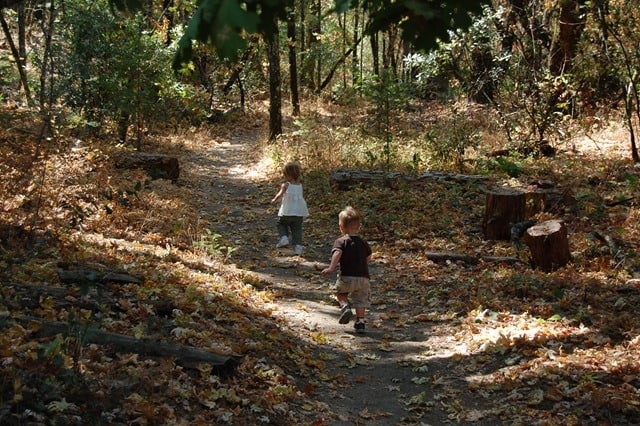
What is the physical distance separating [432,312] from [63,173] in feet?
19.8

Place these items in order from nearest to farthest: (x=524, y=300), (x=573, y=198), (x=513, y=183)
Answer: (x=524, y=300), (x=573, y=198), (x=513, y=183)

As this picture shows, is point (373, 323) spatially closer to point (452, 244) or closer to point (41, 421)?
point (452, 244)

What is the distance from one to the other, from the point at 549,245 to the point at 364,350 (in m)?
3.41

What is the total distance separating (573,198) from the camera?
11.1m

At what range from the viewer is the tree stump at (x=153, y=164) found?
44.6 ft

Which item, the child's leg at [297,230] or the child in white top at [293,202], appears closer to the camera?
the child in white top at [293,202]

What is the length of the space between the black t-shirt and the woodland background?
0.98 meters

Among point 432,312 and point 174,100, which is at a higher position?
point 174,100

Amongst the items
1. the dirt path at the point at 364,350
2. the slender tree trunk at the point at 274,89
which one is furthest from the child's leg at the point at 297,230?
the slender tree trunk at the point at 274,89

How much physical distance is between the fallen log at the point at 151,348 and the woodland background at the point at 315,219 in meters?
0.03

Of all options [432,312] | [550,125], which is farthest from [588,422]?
[550,125]

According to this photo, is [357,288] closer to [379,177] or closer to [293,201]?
[293,201]

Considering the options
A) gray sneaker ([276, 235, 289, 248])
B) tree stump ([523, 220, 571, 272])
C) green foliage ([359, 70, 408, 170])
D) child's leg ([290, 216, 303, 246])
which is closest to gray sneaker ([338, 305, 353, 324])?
tree stump ([523, 220, 571, 272])

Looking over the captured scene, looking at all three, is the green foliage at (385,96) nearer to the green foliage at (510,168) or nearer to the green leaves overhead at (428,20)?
the green foliage at (510,168)
